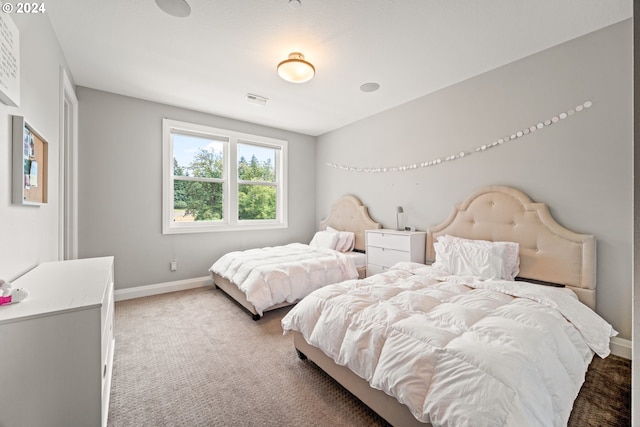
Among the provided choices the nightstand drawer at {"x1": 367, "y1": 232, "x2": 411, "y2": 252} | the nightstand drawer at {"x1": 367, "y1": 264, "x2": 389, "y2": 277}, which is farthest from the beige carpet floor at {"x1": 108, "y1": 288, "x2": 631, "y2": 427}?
the nightstand drawer at {"x1": 367, "y1": 232, "x2": 411, "y2": 252}

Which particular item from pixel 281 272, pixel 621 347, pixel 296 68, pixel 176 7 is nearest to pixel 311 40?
pixel 296 68

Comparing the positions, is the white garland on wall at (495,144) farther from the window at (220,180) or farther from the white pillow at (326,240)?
the window at (220,180)

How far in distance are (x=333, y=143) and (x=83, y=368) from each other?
4423mm

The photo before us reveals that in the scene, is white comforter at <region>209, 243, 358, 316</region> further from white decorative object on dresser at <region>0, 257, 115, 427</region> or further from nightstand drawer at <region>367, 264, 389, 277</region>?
white decorative object on dresser at <region>0, 257, 115, 427</region>

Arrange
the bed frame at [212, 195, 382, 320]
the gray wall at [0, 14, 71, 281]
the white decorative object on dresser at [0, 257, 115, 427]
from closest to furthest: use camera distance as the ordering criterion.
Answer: the white decorative object on dresser at [0, 257, 115, 427] < the gray wall at [0, 14, 71, 281] < the bed frame at [212, 195, 382, 320]

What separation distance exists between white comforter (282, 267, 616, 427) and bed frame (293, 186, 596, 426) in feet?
0.56

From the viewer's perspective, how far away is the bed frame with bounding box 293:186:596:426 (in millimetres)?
1912

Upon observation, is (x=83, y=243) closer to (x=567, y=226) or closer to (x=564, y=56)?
(x=567, y=226)

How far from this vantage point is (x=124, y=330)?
257cm

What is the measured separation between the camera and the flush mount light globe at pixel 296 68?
7.61ft

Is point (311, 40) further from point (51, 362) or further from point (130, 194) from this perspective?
point (130, 194)

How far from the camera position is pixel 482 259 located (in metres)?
2.47

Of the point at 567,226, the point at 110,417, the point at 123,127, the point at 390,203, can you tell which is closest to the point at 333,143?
the point at 390,203

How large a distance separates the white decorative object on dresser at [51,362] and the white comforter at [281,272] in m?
1.68
